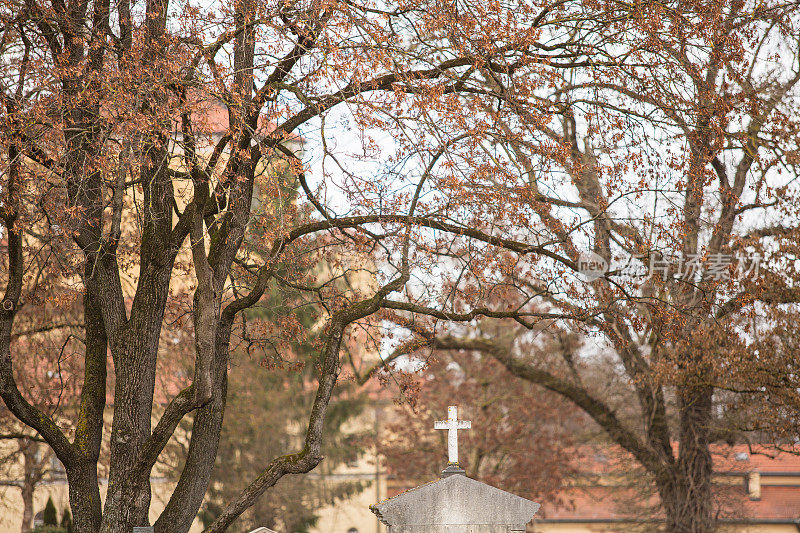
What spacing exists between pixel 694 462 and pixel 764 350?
5.25 m

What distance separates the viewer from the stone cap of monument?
7.81m

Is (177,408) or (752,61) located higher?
Answer: (752,61)

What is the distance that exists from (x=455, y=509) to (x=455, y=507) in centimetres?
2

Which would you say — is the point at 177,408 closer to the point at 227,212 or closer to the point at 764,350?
the point at 227,212

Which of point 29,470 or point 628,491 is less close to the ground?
point 29,470

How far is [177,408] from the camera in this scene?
827 centimetres

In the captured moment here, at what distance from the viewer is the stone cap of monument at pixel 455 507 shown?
308 inches

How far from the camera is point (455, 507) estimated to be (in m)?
7.86

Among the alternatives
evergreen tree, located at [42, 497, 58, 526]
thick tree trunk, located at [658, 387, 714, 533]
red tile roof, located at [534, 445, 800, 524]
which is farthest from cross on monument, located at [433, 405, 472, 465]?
evergreen tree, located at [42, 497, 58, 526]

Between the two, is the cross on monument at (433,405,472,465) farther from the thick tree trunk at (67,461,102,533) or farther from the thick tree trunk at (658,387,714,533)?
the thick tree trunk at (658,387,714,533)

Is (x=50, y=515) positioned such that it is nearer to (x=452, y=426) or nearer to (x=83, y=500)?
(x=83, y=500)

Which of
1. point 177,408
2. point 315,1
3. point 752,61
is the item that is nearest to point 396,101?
point 315,1

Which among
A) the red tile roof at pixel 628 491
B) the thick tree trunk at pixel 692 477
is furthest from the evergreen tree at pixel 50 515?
the thick tree trunk at pixel 692 477

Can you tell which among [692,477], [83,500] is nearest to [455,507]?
[83,500]
